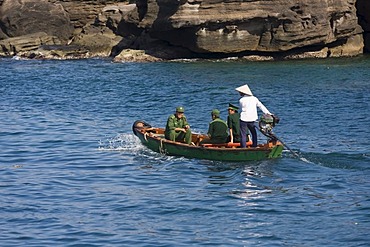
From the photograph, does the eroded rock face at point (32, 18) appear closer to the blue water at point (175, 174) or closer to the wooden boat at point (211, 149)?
the blue water at point (175, 174)

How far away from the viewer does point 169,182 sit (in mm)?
19422

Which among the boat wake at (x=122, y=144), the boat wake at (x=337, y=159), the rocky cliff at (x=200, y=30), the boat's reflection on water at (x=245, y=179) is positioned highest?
the rocky cliff at (x=200, y=30)

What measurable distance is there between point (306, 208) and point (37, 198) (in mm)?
5902

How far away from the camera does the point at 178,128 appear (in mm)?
22438

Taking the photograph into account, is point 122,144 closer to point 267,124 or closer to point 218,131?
point 218,131

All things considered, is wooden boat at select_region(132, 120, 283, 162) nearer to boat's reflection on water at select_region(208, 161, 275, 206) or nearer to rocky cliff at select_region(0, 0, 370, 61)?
A: boat's reflection on water at select_region(208, 161, 275, 206)

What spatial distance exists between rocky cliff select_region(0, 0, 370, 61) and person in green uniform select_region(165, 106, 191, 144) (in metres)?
22.8

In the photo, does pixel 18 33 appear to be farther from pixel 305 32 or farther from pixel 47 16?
pixel 305 32

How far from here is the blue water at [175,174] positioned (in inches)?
604

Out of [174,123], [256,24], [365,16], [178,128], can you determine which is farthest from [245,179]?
[365,16]

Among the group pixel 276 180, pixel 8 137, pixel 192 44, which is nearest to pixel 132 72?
pixel 192 44

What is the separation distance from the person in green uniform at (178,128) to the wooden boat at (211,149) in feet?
0.69

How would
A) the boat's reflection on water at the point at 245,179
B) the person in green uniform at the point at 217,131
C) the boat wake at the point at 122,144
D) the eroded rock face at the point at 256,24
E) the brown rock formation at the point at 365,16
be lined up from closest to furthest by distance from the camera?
the boat's reflection on water at the point at 245,179
the person in green uniform at the point at 217,131
the boat wake at the point at 122,144
the eroded rock face at the point at 256,24
the brown rock formation at the point at 365,16

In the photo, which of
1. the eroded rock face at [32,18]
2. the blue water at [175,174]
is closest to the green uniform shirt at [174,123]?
the blue water at [175,174]
